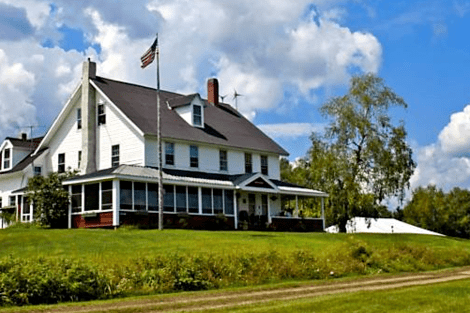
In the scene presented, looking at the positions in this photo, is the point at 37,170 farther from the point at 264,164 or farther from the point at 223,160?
the point at 264,164

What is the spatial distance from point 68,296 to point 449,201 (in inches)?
3799

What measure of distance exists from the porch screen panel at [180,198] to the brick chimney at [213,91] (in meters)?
15.1

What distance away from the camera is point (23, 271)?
49.6ft

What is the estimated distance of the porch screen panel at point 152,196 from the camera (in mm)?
37469

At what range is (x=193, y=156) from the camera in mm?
43594

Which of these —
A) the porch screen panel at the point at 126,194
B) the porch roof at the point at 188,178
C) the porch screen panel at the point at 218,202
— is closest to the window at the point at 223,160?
the porch roof at the point at 188,178

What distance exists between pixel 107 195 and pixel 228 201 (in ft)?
29.2

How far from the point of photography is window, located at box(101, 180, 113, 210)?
118 ft

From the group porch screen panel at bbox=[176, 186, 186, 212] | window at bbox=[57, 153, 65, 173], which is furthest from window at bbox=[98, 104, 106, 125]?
porch screen panel at bbox=[176, 186, 186, 212]

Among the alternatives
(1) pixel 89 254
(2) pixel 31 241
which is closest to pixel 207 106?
(2) pixel 31 241

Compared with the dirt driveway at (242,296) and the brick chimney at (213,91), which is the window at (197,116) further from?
the dirt driveway at (242,296)

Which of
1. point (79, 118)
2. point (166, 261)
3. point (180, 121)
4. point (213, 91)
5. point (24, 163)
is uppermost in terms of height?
point (213, 91)

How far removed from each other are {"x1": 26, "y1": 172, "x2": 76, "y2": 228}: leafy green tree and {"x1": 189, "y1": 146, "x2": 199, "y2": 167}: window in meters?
8.89

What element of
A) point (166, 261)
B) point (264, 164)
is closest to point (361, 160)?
point (264, 164)
